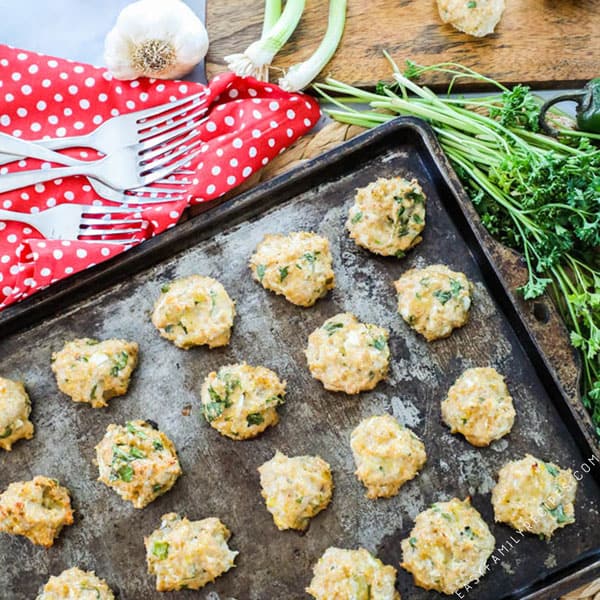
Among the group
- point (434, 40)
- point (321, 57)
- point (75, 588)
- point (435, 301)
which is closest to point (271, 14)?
point (321, 57)

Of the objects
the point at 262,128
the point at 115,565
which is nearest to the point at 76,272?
the point at 262,128

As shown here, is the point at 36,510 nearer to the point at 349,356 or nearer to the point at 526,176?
the point at 349,356

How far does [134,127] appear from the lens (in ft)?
13.4

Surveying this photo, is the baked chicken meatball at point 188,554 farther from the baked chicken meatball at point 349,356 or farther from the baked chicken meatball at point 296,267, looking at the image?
the baked chicken meatball at point 296,267

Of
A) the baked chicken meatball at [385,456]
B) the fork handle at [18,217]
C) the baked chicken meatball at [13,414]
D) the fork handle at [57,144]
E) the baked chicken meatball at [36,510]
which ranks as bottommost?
the baked chicken meatball at [385,456]

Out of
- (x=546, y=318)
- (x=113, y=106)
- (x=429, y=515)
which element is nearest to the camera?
(x=429, y=515)

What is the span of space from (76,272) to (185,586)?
5.48 feet

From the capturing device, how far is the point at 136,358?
3930 mm

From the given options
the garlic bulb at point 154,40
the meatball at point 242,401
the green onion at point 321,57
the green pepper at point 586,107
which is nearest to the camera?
the meatball at point 242,401

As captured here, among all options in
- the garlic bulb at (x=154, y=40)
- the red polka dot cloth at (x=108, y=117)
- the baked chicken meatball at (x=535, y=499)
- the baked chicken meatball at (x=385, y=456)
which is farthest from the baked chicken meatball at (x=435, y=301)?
the garlic bulb at (x=154, y=40)

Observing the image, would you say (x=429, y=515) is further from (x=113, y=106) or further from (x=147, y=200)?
(x=113, y=106)

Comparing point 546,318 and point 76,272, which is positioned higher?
point 76,272

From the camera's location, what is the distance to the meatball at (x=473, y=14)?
408cm

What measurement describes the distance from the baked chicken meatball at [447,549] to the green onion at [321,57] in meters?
2.36
